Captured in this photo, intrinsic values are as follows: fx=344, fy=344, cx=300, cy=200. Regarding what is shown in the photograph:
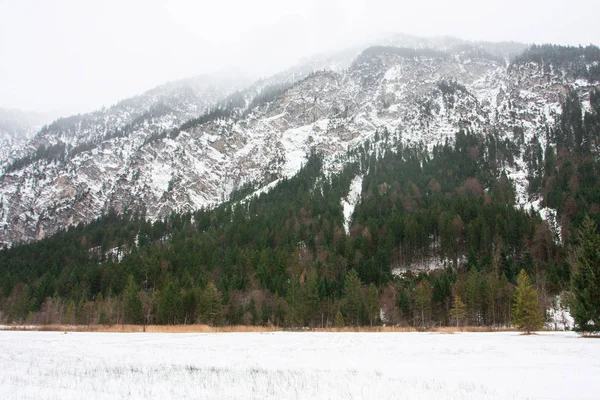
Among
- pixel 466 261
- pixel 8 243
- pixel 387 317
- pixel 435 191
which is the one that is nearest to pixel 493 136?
pixel 435 191

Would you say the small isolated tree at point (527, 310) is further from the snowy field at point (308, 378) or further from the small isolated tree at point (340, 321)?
the small isolated tree at point (340, 321)

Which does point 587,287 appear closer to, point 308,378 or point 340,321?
point 308,378

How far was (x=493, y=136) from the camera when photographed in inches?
6969

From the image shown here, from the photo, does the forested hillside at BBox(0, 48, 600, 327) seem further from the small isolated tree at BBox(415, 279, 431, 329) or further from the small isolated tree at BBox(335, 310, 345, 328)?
Result: the small isolated tree at BBox(335, 310, 345, 328)

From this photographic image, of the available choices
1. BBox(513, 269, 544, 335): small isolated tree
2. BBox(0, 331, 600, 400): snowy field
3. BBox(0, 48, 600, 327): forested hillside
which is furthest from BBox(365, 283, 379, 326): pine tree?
BBox(0, 331, 600, 400): snowy field

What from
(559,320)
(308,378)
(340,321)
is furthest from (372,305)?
(308,378)

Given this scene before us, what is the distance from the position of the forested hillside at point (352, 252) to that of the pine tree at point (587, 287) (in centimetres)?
2544

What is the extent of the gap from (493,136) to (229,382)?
650 feet

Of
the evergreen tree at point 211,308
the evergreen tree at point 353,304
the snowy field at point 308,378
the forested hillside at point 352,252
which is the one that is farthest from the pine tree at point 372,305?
the snowy field at point 308,378

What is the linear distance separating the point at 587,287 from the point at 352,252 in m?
57.6

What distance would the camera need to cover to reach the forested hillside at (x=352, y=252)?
6147 cm

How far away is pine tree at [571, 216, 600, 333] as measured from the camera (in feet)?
97.1

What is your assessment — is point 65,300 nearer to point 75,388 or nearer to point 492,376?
point 75,388

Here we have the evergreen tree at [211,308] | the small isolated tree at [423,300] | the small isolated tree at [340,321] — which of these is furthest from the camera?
the small isolated tree at [423,300]
